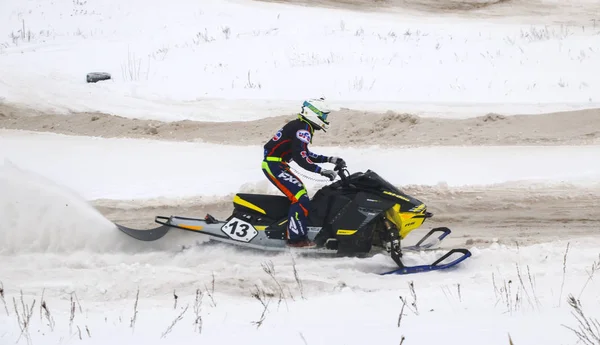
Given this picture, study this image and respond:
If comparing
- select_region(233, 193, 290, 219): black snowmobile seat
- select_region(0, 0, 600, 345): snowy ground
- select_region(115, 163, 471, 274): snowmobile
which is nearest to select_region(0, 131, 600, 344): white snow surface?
select_region(0, 0, 600, 345): snowy ground

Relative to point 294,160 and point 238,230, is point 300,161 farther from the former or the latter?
point 238,230

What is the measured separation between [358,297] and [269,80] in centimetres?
1122

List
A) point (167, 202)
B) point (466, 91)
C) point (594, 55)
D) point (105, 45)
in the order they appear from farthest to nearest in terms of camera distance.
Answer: point (105, 45)
point (594, 55)
point (466, 91)
point (167, 202)

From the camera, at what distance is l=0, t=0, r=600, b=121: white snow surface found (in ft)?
52.0

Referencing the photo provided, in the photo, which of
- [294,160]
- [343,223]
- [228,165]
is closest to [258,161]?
[228,165]

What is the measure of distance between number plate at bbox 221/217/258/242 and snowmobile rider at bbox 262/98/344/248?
498mm

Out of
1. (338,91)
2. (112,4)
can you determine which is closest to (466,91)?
(338,91)

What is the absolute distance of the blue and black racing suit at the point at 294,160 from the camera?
8.07 metres

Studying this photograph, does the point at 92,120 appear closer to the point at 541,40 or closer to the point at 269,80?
the point at 269,80

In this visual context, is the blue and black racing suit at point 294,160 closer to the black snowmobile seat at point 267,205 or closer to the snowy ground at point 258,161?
the black snowmobile seat at point 267,205

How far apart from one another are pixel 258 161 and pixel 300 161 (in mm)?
4719

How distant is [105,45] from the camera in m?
21.9

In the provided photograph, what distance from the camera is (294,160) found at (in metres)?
8.23

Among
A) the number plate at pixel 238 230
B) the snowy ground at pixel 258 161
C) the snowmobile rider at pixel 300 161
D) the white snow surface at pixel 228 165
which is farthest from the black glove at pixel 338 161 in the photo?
the white snow surface at pixel 228 165
